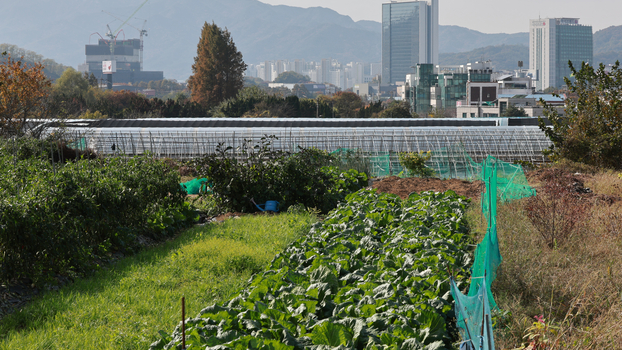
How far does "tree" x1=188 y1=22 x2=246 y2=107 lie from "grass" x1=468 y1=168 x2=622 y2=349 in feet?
165

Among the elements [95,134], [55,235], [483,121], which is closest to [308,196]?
[55,235]

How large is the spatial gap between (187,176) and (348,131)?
9413 mm

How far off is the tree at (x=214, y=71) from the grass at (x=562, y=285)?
50310 millimetres

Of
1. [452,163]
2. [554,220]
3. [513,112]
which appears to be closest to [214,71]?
[513,112]

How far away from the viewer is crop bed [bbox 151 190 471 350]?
11.9 ft

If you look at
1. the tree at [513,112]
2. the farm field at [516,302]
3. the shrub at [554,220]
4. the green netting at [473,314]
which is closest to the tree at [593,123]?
the shrub at [554,220]

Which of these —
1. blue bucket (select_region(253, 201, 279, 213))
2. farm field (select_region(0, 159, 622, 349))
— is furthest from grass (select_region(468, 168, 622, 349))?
blue bucket (select_region(253, 201, 279, 213))

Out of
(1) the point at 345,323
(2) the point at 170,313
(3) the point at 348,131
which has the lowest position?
(2) the point at 170,313

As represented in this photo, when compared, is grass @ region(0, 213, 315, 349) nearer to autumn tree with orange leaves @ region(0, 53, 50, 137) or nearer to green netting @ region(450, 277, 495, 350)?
green netting @ region(450, 277, 495, 350)

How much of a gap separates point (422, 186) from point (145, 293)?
29.6 ft

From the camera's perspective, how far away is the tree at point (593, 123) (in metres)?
14.9

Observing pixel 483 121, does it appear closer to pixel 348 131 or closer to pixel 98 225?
pixel 348 131

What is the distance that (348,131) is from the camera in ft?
79.0

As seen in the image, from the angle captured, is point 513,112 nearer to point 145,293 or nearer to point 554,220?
point 554,220
